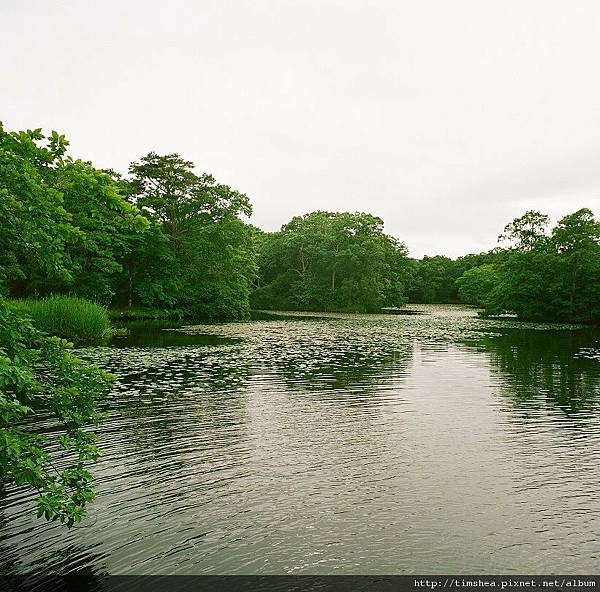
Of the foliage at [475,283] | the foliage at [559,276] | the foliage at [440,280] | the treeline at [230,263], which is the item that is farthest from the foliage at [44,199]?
the foliage at [440,280]

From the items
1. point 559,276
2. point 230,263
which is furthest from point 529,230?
point 230,263

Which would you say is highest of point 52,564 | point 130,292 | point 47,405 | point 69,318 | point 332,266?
point 332,266

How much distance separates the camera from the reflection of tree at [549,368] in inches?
690

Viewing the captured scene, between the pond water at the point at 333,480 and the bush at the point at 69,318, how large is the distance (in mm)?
11408

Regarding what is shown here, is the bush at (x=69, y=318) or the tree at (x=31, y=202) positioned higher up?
the tree at (x=31, y=202)

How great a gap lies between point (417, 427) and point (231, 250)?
48771 mm

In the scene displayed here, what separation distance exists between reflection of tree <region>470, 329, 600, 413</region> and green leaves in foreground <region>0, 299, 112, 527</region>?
550 inches

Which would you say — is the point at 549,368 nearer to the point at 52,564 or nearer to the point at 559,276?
the point at 52,564

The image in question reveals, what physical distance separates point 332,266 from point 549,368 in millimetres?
65243

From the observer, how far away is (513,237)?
71500mm

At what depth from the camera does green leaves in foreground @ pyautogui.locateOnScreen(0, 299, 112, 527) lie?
5.68 m

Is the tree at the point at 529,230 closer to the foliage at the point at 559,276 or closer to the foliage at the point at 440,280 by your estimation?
the foliage at the point at 559,276

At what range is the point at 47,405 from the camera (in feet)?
22.4

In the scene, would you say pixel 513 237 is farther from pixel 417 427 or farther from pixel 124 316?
pixel 417 427
